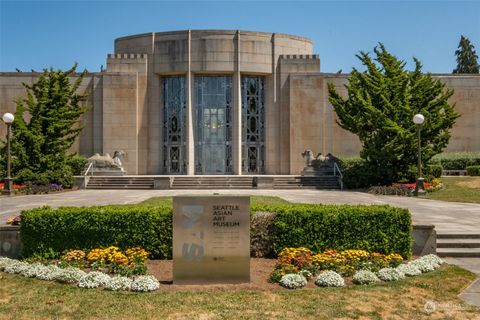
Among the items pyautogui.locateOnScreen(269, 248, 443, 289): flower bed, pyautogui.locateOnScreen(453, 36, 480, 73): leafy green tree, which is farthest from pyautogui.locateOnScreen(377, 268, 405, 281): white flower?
pyautogui.locateOnScreen(453, 36, 480, 73): leafy green tree

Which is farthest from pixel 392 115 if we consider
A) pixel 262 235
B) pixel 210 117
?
pixel 262 235

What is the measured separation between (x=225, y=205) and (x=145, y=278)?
205 cm

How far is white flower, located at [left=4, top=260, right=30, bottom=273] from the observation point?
9923 mm

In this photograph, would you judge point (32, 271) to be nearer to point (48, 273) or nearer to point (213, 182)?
point (48, 273)

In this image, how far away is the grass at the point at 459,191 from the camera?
23134 millimetres

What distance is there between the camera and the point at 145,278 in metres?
8.93

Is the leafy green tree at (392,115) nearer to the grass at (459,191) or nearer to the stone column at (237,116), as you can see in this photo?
the grass at (459,191)

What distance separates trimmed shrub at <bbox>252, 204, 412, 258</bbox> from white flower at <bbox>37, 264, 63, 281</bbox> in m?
4.79

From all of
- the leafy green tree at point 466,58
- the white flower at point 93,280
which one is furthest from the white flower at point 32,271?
the leafy green tree at point 466,58

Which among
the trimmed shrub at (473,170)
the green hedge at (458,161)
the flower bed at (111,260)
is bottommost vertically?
the flower bed at (111,260)

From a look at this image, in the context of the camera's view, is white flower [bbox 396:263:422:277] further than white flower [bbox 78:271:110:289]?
Yes

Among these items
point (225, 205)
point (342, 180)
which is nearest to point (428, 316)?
point (225, 205)

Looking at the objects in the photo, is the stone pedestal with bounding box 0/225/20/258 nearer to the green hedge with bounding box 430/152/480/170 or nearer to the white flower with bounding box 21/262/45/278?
the white flower with bounding box 21/262/45/278

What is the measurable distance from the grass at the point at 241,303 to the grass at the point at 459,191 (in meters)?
15.3
